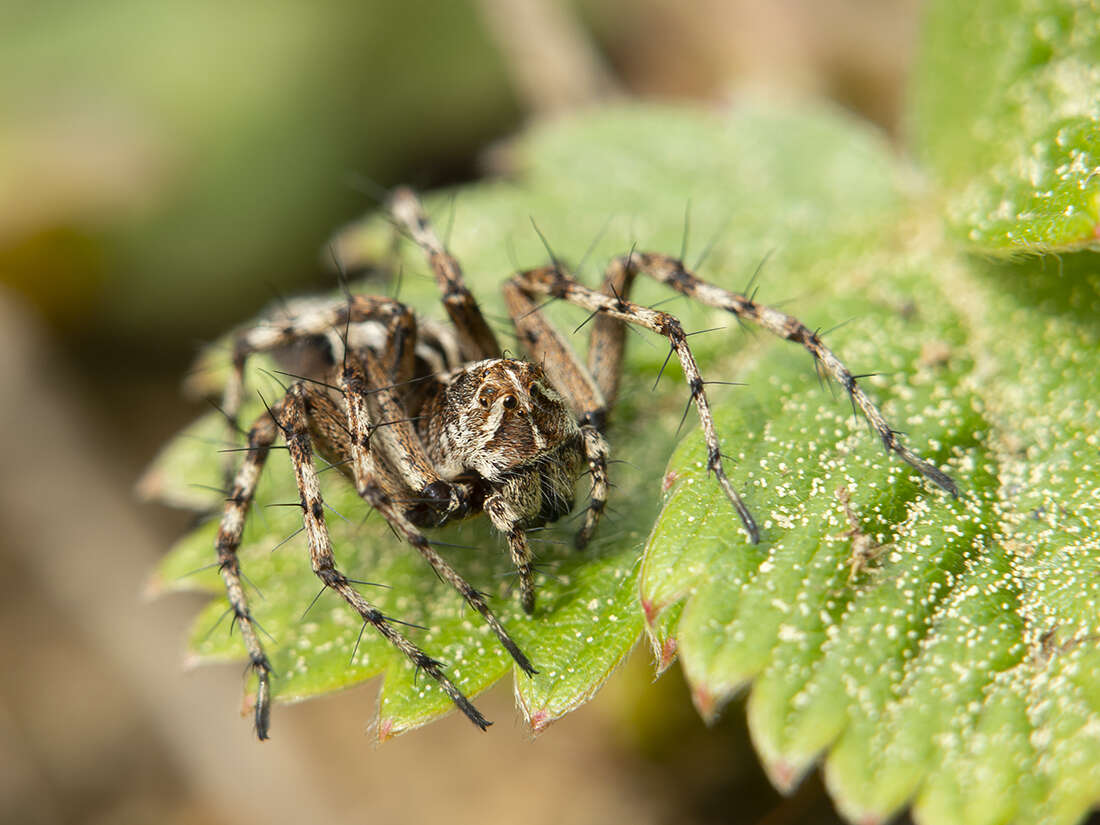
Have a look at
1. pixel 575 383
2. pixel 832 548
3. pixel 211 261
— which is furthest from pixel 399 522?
pixel 211 261

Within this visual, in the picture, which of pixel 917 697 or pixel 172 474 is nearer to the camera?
pixel 917 697

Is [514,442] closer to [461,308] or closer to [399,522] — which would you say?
[399,522]

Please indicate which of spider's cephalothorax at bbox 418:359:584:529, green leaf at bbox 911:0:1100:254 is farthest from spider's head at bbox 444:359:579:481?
green leaf at bbox 911:0:1100:254

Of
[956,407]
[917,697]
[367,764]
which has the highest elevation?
[956,407]

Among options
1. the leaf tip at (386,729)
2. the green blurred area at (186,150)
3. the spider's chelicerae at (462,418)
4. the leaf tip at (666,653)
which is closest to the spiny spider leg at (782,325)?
the spider's chelicerae at (462,418)

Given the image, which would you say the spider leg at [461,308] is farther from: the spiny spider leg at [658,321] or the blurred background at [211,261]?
the blurred background at [211,261]

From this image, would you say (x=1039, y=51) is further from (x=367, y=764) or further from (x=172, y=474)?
(x=367, y=764)

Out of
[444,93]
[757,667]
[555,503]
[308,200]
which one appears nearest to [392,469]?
[555,503]

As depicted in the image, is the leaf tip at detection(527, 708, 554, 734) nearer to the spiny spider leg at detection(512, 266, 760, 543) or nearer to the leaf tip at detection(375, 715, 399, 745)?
the leaf tip at detection(375, 715, 399, 745)
